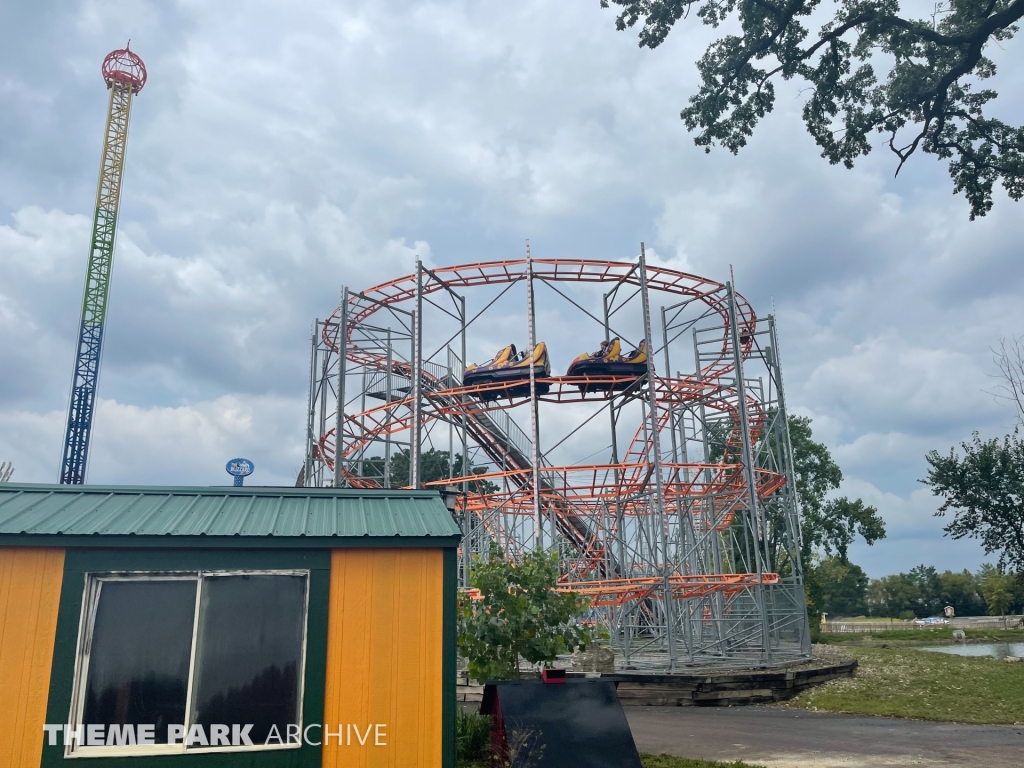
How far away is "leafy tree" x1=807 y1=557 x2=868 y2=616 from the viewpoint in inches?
2432

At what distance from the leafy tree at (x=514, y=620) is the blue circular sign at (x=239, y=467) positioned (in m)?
8.03

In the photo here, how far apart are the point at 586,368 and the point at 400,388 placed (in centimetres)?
1016

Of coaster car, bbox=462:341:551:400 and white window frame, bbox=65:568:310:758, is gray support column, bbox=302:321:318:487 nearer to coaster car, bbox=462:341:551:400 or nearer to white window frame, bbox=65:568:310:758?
coaster car, bbox=462:341:551:400

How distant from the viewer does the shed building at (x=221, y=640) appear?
21.9ft

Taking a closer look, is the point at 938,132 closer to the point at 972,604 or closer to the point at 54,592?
the point at 54,592

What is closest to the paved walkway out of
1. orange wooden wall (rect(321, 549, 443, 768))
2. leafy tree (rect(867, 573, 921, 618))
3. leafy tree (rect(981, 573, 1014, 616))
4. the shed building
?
orange wooden wall (rect(321, 549, 443, 768))

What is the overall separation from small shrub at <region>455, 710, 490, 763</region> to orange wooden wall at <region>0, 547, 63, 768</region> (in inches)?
174

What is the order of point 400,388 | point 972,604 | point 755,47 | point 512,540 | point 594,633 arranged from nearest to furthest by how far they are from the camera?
point 594,633 < point 755,47 < point 512,540 < point 400,388 < point 972,604

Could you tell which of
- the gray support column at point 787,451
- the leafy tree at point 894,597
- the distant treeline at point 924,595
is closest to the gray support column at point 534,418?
the gray support column at point 787,451

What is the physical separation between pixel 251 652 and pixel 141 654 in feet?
3.02

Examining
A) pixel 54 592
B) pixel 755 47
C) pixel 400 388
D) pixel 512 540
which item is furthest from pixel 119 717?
pixel 400 388

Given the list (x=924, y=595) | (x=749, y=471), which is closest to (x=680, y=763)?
(x=749, y=471)

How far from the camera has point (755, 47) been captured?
1314 centimetres

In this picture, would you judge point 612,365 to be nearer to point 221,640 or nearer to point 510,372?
point 510,372
